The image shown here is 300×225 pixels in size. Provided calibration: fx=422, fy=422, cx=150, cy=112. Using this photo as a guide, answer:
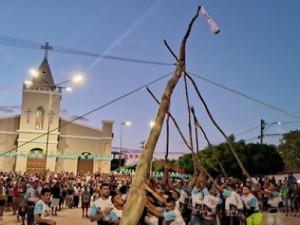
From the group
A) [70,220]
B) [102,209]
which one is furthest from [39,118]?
[102,209]

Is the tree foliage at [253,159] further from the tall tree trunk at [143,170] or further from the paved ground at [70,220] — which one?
the tall tree trunk at [143,170]

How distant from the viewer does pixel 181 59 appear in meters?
7.03

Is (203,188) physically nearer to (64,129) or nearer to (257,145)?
(257,145)

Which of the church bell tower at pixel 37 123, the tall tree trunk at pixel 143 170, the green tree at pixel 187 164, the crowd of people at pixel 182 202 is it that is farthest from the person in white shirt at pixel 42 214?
the green tree at pixel 187 164

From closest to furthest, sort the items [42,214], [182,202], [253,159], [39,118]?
[42,214] → [182,202] → [253,159] → [39,118]

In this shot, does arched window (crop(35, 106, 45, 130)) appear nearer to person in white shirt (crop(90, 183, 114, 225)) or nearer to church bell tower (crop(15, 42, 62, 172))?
church bell tower (crop(15, 42, 62, 172))

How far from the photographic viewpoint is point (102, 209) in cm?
739

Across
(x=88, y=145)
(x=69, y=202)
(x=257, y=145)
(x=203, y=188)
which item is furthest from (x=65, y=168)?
(x=203, y=188)

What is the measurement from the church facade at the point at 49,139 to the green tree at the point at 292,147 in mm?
22736

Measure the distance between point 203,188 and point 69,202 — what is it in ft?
49.8

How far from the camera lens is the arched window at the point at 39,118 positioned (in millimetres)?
51066

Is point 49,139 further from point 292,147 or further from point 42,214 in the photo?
point 42,214

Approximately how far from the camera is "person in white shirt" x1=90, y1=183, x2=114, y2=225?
23.7ft

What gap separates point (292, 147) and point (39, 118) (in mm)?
30030
